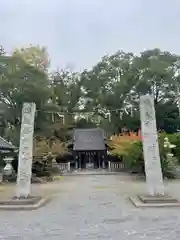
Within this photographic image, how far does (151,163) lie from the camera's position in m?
11.1

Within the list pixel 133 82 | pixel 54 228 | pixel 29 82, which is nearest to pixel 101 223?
pixel 54 228

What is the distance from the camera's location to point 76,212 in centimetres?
898

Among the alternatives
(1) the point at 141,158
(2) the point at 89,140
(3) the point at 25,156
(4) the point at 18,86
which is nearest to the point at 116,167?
(2) the point at 89,140

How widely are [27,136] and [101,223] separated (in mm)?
5166

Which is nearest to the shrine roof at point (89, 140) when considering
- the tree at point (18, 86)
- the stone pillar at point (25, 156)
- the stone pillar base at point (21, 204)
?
the tree at point (18, 86)

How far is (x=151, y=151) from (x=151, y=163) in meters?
0.42

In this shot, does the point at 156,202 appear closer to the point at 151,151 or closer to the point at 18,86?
the point at 151,151

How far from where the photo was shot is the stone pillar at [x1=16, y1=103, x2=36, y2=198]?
10945 mm

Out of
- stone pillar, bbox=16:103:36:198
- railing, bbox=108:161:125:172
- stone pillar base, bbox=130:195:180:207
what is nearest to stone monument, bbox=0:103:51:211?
stone pillar, bbox=16:103:36:198

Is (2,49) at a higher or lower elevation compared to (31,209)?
higher

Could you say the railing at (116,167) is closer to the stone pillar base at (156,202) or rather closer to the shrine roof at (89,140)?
the shrine roof at (89,140)

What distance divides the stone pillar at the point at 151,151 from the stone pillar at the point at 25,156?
4.09 metres

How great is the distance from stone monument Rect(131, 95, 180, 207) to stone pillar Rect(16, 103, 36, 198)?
3.70 metres

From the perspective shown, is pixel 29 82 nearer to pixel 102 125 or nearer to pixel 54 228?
pixel 102 125
